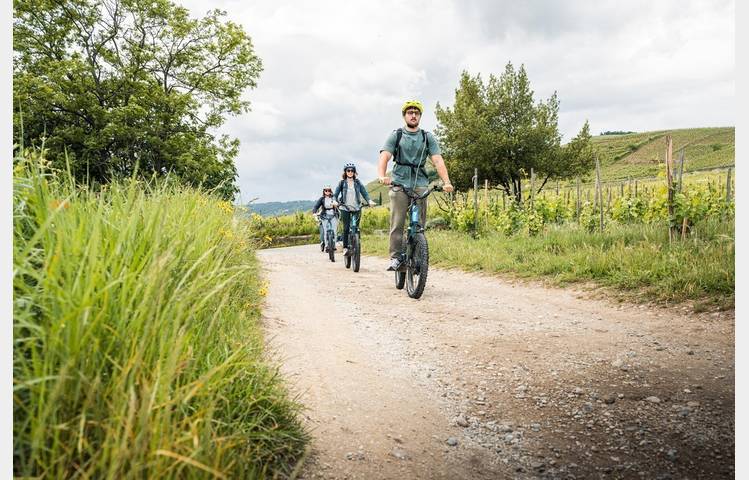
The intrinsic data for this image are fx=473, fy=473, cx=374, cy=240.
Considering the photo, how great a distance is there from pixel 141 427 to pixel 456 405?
7.32 ft

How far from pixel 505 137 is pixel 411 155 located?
3144 cm

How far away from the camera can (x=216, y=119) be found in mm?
28188

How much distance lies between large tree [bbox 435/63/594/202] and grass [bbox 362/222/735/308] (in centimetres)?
2703

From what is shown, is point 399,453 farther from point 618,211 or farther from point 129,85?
point 129,85

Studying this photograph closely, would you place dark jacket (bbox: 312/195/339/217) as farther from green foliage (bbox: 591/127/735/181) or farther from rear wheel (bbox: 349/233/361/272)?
green foliage (bbox: 591/127/735/181)

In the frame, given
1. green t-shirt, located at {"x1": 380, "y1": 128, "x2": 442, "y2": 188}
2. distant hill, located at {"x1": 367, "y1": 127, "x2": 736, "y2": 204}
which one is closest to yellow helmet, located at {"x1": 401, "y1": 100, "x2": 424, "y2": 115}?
green t-shirt, located at {"x1": 380, "y1": 128, "x2": 442, "y2": 188}

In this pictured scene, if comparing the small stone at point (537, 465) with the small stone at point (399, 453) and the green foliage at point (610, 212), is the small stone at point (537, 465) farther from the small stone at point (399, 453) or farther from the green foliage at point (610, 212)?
the green foliage at point (610, 212)

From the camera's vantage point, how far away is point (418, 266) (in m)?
6.54

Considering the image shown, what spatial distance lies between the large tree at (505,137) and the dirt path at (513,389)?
32.1 m

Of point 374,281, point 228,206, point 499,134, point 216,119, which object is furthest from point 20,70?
point 499,134

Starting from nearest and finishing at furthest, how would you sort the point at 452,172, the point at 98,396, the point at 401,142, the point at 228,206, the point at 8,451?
the point at 8,451 < the point at 98,396 < the point at 401,142 < the point at 228,206 < the point at 452,172

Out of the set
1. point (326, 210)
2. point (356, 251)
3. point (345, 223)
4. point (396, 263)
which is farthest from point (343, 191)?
point (396, 263)

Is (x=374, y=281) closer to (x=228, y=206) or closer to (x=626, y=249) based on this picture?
(x=228, y=206)

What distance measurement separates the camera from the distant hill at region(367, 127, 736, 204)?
74000 millimetres
